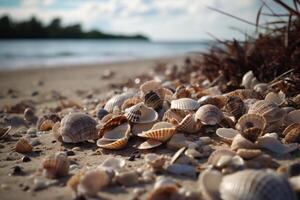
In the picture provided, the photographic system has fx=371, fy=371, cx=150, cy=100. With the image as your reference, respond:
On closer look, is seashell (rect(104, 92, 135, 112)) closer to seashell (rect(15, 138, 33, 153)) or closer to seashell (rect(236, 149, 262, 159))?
seashell (rect(15, 138, 33, 153))

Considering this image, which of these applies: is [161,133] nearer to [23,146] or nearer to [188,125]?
[188,125]

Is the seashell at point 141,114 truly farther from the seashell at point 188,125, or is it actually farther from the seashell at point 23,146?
the seashell at point 23,146

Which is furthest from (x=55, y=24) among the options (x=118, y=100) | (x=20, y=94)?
(x=118, y=100)

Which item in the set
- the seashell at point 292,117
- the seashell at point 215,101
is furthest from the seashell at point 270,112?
the seashell at point 215,101

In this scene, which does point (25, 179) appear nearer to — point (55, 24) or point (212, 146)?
point (212, 146)

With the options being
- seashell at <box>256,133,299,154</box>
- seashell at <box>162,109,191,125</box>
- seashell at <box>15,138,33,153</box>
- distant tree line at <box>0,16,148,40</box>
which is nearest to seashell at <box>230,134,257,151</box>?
seashell at <box>256,133,299,154</box>

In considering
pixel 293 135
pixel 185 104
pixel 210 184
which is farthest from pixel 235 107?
pixel 210 184
